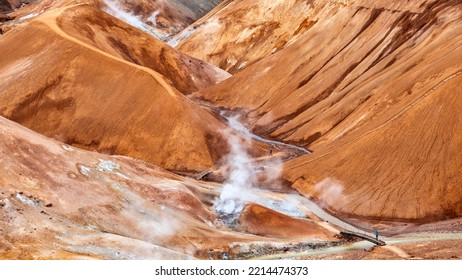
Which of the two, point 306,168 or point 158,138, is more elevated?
point 158,138

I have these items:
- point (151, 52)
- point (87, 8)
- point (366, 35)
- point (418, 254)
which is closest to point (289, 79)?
point (366, 35)

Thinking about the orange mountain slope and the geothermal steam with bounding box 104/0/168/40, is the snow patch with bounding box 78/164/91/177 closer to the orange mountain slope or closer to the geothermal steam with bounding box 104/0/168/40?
the orange mountain slope

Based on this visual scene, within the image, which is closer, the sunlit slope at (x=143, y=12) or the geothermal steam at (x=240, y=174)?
the geothermal steam at (x=240, y=174)

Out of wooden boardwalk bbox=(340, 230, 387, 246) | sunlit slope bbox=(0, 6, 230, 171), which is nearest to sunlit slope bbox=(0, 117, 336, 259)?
wooden boardwalk bbox=(340, 230, 387, 246)

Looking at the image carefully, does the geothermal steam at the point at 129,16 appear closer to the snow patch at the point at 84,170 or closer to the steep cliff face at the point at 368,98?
the steep cliff face at the point at 368,98

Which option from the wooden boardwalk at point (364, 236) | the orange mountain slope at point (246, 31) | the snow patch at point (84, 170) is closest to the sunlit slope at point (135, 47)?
the orange mountain slope at point (246, 31)

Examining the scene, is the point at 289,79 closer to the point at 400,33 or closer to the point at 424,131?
the point at 400,33
